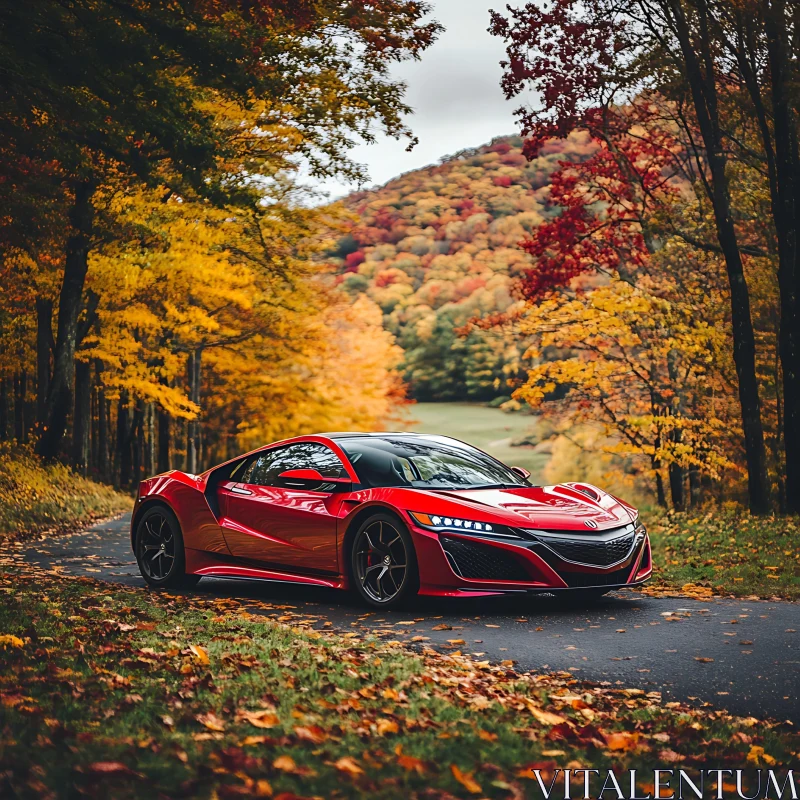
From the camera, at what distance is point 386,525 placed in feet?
28.6

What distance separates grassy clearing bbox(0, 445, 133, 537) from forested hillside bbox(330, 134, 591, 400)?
50425 mm

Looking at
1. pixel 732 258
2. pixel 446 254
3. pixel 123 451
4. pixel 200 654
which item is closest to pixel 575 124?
pixel 732 258

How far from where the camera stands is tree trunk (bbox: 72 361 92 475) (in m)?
26.9

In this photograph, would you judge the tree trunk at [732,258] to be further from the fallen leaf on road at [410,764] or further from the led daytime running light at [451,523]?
the fallen leaf on road at [410,764]

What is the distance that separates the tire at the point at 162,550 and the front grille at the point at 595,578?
12.8 ft

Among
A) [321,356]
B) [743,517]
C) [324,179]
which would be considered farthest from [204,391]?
[743,517]

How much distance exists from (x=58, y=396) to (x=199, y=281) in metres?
5.59

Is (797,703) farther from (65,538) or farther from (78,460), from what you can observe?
(78,460)

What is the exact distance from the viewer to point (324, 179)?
20.9 meters

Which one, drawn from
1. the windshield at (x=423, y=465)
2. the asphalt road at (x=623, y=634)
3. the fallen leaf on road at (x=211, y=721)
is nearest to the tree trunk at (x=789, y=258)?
the asphalt road at (x=623, y=634)

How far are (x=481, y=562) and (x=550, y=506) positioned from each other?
896 mm

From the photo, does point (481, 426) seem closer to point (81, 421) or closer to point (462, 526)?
point (81, 421)

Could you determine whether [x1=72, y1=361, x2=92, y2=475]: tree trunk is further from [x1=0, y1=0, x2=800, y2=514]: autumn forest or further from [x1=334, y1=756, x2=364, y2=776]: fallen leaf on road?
[x1=334, y1=756, x2=364, y2=776]: fallen leaf on road

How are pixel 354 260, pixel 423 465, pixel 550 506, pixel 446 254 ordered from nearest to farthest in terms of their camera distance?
pixel 550 506 < pixel 423 465 < pixel 446 254 < pixel 354 260
